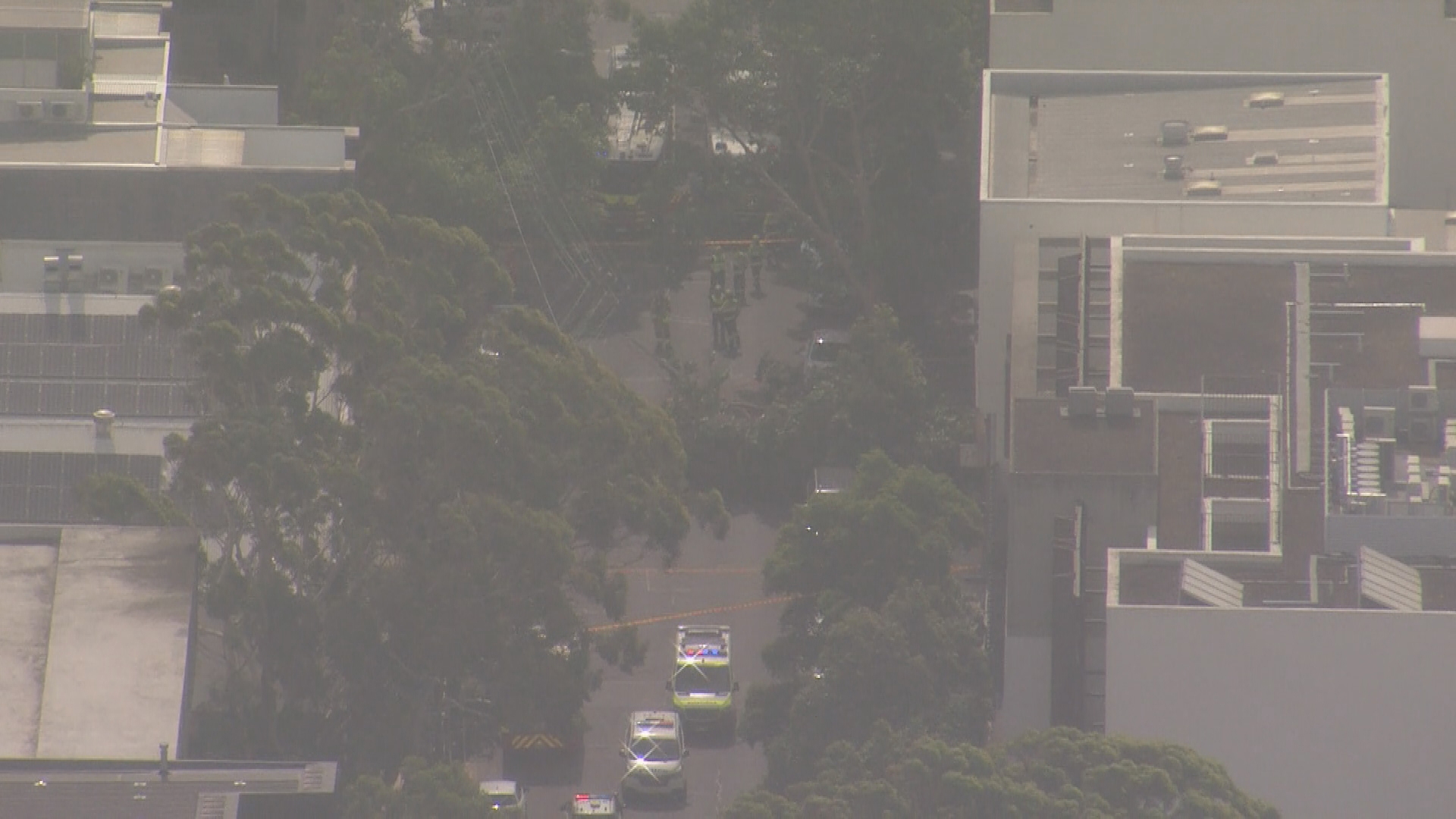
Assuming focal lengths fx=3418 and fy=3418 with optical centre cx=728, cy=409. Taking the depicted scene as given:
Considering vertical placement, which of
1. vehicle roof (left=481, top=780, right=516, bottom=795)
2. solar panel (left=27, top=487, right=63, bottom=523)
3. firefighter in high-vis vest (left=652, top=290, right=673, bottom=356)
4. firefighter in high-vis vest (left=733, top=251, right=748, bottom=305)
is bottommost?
vehicle roof (left=481, top=780, right=516, bottom=795)

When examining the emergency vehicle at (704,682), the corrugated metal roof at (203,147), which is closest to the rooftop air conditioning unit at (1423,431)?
the emergency vehicle at (704,682)

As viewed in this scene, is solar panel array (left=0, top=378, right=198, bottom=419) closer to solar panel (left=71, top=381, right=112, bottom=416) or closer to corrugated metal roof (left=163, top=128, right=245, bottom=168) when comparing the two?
solar panel (left=71, top=381, right=112, bottom=416)

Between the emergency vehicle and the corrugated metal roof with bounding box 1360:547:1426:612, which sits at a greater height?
the corrugated metal roof with bounding box 1360:547:1426:612

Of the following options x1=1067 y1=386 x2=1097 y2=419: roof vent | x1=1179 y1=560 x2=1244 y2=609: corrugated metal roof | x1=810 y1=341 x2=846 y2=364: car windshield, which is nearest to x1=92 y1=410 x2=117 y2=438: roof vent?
x1=1067 y1=386 x2=1097 y2=419: roof vent

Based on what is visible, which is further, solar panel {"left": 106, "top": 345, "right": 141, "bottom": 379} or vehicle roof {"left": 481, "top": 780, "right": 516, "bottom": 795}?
solar panel {"left": 106, "top": 345, "right": 141, "bottom": 379}

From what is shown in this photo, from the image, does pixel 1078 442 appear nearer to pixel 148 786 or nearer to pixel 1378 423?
pixel 1378 423

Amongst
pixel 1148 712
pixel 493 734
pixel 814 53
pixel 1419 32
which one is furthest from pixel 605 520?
pixel 1419 32
